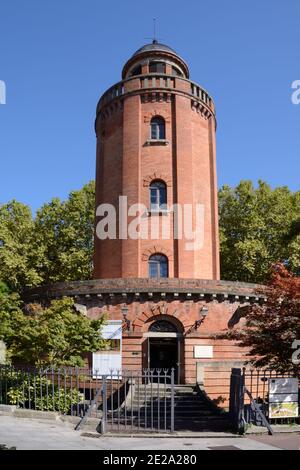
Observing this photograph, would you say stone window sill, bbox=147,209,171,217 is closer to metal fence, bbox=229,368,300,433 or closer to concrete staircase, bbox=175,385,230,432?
concrete staircase, bbox=175,385,230,432

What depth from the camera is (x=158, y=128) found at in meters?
28.3

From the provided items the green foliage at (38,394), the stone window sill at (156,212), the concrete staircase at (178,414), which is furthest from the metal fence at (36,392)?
the stone window sill at (156,212)

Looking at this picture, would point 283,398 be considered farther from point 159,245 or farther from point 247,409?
point 159,245

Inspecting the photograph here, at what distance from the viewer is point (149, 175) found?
2725 centimetres

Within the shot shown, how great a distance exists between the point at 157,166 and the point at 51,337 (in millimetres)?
14359

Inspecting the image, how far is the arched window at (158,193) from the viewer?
2702cm

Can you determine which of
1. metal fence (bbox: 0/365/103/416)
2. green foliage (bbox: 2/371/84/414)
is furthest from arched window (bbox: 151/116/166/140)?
green foliage (bbox: 2/371/84/414)

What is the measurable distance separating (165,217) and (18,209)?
19.3 m

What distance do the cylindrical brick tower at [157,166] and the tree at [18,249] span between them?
1147 centimetres

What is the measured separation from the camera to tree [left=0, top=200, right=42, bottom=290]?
37094 millimetres

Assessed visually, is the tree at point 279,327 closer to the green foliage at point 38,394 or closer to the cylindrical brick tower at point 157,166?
the green foliage at point 38,394

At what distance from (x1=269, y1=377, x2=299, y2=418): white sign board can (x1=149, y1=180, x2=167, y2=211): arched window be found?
14251 millimetres
